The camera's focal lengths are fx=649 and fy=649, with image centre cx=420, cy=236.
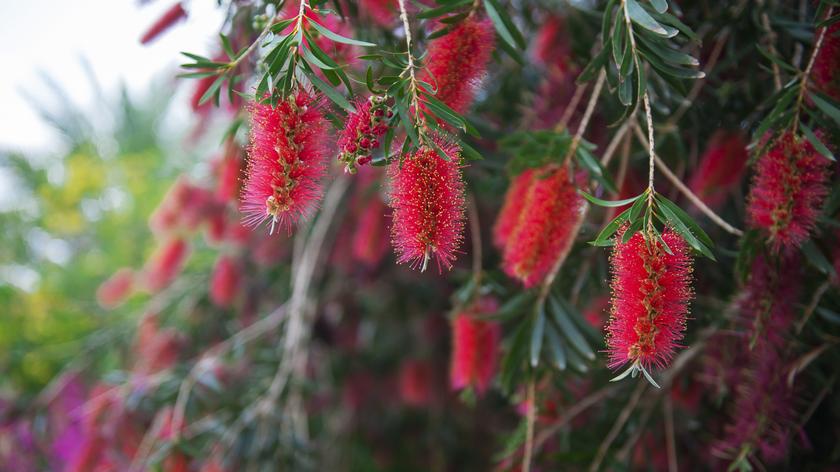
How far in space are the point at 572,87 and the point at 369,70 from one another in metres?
1.00

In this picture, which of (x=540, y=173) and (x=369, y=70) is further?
(x=540, y=173)

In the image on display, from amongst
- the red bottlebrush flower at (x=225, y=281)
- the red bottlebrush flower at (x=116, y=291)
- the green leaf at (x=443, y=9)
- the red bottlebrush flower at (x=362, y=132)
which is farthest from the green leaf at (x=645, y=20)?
the red bottlebrush flower at (x=116, y=291)

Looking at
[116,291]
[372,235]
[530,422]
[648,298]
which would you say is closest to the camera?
[648,298]

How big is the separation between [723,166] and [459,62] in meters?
0.68

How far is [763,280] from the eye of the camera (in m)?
1.15

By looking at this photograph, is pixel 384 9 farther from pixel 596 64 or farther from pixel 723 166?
pixel 723 166

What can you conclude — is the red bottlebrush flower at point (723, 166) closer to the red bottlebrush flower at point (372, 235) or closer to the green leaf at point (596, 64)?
the green leaf at point (596, 64)

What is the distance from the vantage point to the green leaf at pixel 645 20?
0.83 m

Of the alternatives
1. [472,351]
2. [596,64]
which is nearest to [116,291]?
[472,351]

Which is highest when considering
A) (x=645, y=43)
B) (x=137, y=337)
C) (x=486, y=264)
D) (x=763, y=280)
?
(x=645, y=43)

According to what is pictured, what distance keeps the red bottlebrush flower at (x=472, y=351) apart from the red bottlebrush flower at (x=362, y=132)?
58 cm

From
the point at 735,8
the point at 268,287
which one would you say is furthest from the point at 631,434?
the point at 268,287

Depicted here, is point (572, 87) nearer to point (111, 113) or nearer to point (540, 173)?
point (540, 173)

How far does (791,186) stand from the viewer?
95 cm
